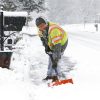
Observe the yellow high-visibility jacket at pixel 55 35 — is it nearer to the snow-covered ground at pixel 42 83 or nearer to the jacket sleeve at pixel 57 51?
the jacket sleeve at pixel 57 51

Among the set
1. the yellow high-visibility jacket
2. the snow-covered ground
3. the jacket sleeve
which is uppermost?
the yellow high-visibility jacket

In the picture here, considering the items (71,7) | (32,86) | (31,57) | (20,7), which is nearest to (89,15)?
(71,7)

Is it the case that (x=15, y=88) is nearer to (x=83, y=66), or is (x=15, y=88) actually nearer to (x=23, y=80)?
(x=23, y=80)

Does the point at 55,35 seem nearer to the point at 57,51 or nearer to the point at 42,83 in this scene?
the point at 57,51

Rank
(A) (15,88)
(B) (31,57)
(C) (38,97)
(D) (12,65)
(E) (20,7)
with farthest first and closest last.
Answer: (E) (20,7), (B) (31,57), (D) (12,65), (A) (15,88), (C) (38,97)

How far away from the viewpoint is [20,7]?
4059cm

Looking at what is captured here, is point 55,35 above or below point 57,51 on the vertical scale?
above

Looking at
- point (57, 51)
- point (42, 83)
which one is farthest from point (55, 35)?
point (42, 83)

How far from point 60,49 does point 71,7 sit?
3651 inches

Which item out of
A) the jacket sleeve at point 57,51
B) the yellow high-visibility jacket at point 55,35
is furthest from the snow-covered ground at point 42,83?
the yellow high-visibility jacket at point 55,35

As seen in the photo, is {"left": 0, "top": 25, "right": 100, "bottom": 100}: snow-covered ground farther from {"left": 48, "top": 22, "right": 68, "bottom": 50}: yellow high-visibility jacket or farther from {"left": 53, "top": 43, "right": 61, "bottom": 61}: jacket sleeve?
{"left": 48, "top": 22, "right": 68, "bottom": 50}: yellow high-visibility jacket

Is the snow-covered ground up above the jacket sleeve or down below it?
below

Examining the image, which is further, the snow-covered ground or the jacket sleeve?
the jacket sleeve

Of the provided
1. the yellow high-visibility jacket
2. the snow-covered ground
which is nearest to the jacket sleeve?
the yellow high-visibility jacket
